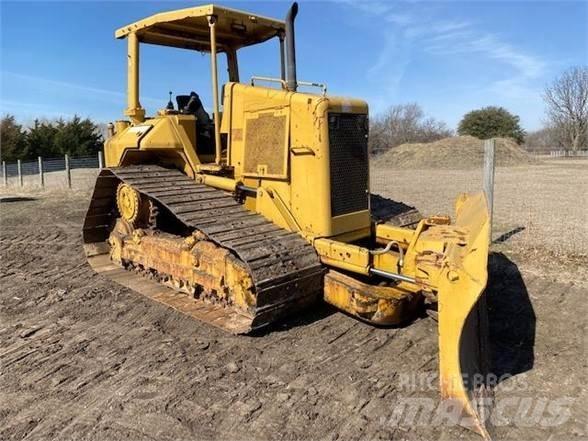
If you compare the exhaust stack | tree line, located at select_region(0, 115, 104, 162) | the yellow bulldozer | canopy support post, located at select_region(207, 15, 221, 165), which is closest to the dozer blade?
the yellow bulldozer

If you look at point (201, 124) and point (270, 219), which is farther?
point (201, 124)

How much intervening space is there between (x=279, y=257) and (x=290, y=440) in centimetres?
185

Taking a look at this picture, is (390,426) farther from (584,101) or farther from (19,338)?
(584,101)

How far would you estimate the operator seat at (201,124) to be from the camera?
682cm

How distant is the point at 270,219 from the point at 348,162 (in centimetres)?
102

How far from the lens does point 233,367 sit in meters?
4.14

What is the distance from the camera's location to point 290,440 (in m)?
3.15

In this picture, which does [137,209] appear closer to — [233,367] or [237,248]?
[237,248]

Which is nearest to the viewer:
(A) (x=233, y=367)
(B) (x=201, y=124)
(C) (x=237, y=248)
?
(A) (x=233, y=367)

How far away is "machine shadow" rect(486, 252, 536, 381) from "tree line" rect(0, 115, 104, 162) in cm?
3397

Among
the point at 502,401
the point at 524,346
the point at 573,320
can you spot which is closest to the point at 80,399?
the point at 502,401
